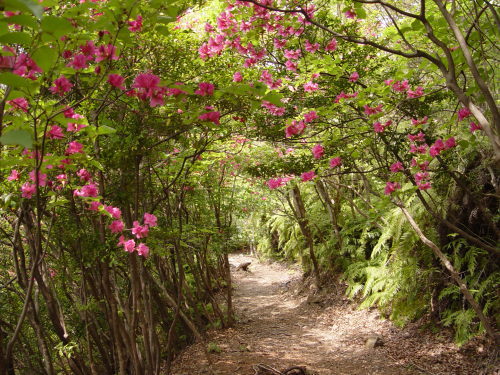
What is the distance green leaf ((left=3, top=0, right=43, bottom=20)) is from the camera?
0.85m

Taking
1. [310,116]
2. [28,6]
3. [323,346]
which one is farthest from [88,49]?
[323,346]

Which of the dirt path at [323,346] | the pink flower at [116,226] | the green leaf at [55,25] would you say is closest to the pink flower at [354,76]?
the pink flower at [116,226]

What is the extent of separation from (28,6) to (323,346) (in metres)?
6.95

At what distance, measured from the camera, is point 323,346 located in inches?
268

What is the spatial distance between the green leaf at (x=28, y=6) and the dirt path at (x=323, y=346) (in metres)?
5.37

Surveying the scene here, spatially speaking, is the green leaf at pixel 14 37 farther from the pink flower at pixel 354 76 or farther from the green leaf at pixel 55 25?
the pink flower at pixel 354 76

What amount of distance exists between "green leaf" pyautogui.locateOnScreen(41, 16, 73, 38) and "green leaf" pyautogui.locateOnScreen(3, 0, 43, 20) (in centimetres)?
23

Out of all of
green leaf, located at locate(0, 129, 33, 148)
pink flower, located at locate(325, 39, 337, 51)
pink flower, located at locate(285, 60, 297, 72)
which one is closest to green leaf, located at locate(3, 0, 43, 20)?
green leaf, located at locate(0, 129, 33, 148)

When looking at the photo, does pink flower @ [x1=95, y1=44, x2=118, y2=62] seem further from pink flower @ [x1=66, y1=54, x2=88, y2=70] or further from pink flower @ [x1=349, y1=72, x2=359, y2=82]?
pink flower @ [x1=349, y1=72, x2=359, y2=82]

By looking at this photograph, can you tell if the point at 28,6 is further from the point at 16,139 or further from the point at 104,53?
the point at 104,53

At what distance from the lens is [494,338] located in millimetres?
4480

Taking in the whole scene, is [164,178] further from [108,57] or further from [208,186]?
[108,57]

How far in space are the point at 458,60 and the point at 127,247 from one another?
2.89 metres

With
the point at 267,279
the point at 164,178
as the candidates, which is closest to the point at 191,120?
the point at 164,178
